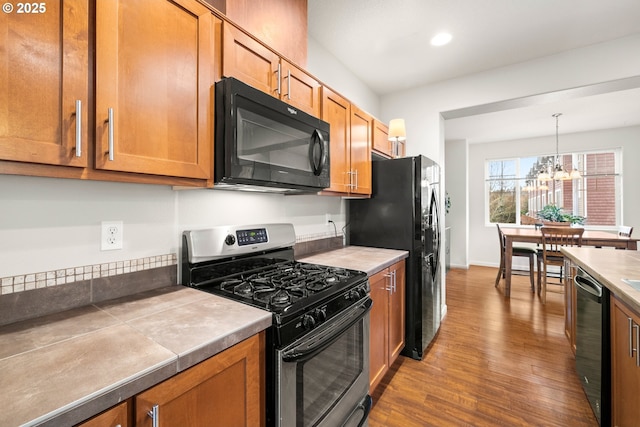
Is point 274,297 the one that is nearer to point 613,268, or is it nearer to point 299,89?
point 299,89

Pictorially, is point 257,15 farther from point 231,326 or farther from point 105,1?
point 231,326

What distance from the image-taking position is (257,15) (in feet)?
4.89

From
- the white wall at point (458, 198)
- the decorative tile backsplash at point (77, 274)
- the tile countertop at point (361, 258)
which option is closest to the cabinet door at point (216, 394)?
the decorative tile backsplash at point (77, 274)

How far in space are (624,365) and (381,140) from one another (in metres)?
2.22

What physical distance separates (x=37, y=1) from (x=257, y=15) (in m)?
0.95

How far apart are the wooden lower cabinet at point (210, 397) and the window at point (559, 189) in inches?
216

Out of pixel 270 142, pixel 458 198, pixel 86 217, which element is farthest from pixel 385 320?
pixel 458 198

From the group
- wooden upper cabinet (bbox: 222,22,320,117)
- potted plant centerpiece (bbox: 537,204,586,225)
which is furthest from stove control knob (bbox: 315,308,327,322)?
potted plant centerpiece (bbox: 537,204,586,225)

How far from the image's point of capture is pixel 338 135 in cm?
212

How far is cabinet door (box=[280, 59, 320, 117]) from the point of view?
1.59 m

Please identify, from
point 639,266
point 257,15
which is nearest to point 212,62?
point 257,15

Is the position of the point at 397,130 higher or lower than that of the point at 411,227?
higher

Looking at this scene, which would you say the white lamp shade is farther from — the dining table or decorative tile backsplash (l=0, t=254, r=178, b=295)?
the dining table

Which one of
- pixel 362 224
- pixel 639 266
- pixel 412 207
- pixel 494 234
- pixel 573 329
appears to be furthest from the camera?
pixel 494 234
